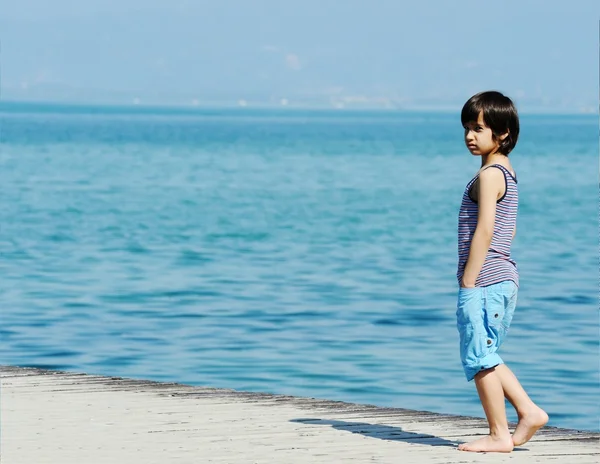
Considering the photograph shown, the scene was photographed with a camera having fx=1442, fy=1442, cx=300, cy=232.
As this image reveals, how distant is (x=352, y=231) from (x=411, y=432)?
26112 mm

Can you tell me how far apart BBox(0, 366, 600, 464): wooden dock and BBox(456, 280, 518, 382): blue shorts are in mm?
496

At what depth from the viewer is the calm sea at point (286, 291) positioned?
1391cm

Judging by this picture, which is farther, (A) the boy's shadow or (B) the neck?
(A) the boy's shadow

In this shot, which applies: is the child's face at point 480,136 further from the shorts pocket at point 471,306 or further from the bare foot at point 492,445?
the bare foot at point 492,445

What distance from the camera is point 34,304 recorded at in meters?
18.9

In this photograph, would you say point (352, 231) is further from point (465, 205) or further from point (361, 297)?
point (465, 205)

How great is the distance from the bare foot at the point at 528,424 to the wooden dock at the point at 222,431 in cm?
7

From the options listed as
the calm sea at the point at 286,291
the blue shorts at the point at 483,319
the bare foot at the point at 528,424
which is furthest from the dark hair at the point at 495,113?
the calm sea at the point at 286,291

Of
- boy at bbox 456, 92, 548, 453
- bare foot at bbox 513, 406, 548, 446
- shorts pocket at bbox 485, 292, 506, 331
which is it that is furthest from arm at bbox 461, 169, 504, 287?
bare foot at bbox 513, 406, 548, 446

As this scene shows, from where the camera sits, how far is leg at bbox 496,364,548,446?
23.1 ft

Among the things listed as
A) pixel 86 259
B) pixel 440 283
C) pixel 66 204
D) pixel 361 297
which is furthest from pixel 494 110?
pixel 66 204

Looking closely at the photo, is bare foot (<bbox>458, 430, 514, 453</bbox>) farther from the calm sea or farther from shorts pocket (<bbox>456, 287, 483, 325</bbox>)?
the calm sea

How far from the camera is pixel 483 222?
677cm

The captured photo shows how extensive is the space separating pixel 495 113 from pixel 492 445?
1616 millimetres
